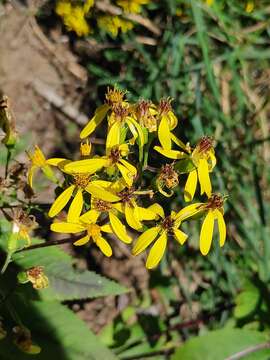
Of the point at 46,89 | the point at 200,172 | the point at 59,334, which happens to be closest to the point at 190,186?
the point at 200,172

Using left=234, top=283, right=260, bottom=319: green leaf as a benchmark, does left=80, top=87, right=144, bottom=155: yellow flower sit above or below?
above

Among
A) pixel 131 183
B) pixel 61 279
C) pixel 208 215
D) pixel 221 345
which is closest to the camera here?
pixel 131 183

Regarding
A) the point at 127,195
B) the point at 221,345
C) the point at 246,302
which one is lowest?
the point at 221,345

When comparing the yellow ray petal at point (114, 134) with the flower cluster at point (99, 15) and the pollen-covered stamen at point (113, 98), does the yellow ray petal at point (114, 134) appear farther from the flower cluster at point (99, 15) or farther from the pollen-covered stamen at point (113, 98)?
the flower cluster at point (99, 15)

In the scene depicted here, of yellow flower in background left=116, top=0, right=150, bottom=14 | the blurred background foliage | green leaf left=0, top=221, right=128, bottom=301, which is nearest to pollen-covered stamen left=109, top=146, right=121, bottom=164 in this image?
green leaf left=0, top=221, right=128, bottom=301

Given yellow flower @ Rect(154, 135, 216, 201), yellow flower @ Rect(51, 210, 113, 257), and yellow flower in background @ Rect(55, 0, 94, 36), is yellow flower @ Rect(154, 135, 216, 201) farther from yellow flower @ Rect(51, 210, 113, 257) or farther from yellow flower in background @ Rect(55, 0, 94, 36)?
yellow flower in background @ Rect(55, 0, 94, 36)

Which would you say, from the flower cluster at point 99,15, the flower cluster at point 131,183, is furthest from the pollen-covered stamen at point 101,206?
the flower cluster at point 99,15

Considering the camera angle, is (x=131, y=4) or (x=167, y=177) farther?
(x=131, y=4)

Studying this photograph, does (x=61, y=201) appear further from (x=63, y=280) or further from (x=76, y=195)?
(x=63, y=280)
